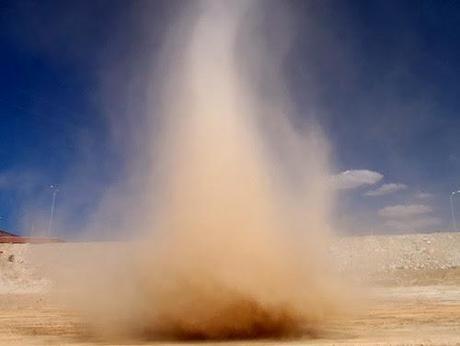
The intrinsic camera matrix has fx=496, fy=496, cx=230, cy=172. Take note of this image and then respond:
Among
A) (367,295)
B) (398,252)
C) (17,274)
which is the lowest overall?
(367,295)

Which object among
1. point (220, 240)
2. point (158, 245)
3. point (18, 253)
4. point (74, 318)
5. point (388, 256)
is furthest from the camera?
point (18, 253)

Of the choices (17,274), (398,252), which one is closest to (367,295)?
(398,252)

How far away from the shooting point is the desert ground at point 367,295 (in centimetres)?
1762

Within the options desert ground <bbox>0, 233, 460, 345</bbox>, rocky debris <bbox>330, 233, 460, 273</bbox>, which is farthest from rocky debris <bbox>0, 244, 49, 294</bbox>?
rocky debris <bbox>330, 233, 460, 273</bbox>

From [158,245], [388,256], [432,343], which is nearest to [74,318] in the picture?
[158,245]

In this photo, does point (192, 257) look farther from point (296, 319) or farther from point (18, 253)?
point (18, 253)

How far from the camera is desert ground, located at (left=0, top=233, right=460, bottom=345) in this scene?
57.8 feet

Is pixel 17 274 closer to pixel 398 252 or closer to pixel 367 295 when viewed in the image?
pixel 367 295

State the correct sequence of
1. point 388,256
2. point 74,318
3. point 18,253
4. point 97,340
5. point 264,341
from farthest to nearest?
point 18,253
point 388,256
point 74,318
point 97,340
point 264,341

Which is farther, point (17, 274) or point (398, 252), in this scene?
point (398, 252)

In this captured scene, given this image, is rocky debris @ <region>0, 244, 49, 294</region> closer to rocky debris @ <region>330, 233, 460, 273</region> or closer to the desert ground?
the desert ground

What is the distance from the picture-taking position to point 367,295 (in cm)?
4091

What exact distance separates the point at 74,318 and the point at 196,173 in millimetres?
10922

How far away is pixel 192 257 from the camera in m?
18.5
